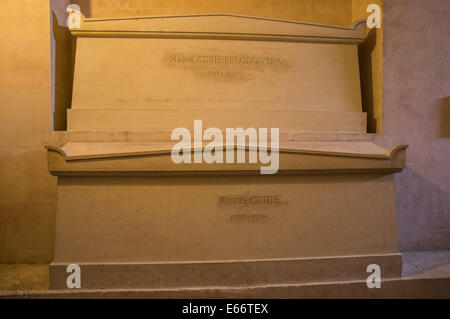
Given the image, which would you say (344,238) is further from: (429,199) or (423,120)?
(423,120)

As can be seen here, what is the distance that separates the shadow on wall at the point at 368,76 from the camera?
13.9 feet

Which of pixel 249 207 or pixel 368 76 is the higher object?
pixel 368 76

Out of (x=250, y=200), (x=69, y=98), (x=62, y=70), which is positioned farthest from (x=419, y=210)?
(x=62, y=70)

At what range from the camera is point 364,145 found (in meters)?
3.75

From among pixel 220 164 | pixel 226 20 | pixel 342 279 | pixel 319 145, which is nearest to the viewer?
pixel 220 164

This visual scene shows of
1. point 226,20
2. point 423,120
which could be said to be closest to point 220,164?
point 226,20

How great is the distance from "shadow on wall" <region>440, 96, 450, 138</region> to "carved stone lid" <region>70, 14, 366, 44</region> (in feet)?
4.83

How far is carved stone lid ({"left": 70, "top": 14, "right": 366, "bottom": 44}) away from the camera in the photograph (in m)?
3.86

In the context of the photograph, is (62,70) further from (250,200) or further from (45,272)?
(250,200)

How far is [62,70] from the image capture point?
13.4ft

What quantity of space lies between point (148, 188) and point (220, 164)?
80 centimetres

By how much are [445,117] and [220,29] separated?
134 inches

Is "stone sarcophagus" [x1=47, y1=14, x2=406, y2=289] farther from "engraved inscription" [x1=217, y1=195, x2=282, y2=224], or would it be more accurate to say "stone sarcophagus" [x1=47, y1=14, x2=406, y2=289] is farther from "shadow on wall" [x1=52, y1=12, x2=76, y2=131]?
"shadow on wall" [x1=52, y1=12, x2=76, y2=131]

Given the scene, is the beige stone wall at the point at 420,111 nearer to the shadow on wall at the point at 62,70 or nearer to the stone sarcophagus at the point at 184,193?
the stone sarcophagus at the point at 184,193
